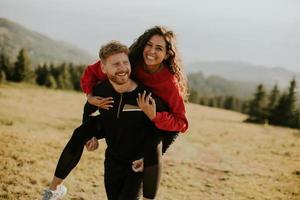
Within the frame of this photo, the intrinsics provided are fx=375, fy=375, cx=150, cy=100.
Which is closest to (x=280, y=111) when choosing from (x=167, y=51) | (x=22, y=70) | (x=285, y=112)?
(x=285, y=112)

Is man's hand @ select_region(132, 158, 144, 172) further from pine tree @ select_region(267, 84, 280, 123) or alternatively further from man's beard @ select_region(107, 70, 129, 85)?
pine tree @ select_region(267, 84, 280, 123)

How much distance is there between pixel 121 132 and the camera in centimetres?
438

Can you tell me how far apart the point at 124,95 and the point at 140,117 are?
31 cm

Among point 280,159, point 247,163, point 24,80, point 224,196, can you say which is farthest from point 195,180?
point 24,80

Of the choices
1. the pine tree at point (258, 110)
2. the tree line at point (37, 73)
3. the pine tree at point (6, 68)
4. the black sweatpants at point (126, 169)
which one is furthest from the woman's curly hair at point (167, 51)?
the pine tree at point (6, 68)

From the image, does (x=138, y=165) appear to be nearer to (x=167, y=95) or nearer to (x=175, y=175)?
(x=167, y=95)

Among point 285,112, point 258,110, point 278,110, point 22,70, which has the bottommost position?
point 258,110

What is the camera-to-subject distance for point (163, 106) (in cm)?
427

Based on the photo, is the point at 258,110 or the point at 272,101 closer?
the point at 258,110

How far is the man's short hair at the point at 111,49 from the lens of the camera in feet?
13.6

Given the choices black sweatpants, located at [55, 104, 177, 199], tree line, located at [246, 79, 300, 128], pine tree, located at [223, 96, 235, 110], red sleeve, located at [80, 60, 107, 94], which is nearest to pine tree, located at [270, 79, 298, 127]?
tree line, located at [246, 79, 300, 128]

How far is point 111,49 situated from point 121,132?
0.97 meters

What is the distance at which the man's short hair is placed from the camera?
416 centimetres

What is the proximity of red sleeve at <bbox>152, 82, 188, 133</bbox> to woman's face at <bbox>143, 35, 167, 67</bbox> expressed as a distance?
35 centimetres
